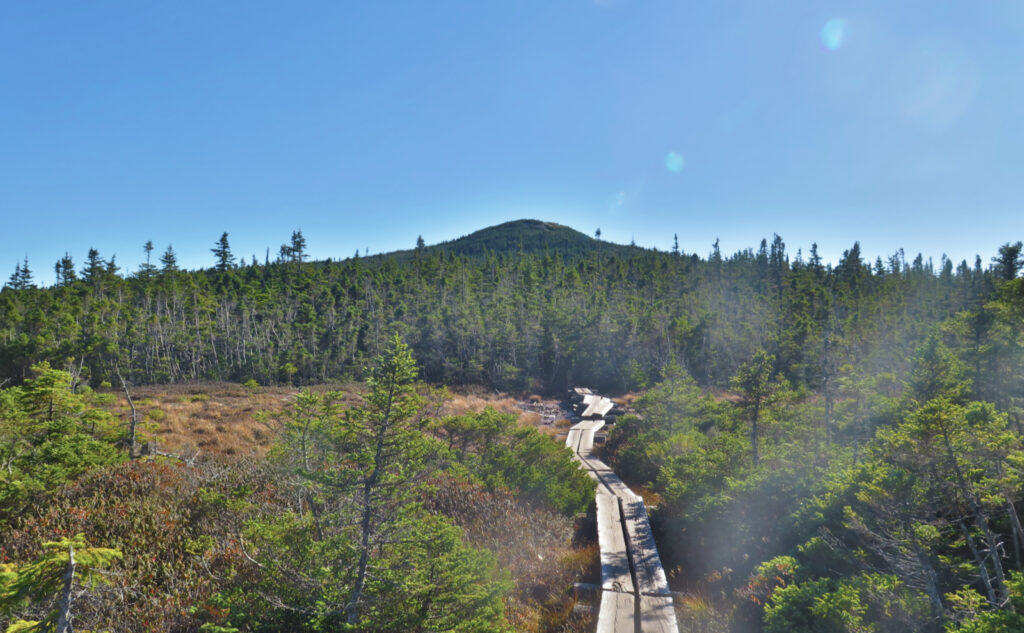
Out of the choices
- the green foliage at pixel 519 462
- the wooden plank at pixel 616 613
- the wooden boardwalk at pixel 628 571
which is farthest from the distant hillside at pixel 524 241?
the wooden plank at pixel 616 613

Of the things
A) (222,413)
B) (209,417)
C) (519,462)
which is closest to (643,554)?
(519,462)

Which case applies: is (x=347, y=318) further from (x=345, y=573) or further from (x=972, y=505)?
(x=972, y=505)

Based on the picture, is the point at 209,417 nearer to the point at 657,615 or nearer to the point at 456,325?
the point at 657,615

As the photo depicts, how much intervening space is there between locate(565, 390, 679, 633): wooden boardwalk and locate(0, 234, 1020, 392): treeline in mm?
29221

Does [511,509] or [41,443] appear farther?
[511,509]

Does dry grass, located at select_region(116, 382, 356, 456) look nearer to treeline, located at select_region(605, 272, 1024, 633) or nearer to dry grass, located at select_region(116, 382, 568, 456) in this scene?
dry grass, located at select_region(116, 382, 568, 456)

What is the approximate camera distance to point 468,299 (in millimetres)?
62844

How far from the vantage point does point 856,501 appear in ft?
28.0

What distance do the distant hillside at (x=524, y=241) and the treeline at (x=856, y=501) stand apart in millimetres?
127707

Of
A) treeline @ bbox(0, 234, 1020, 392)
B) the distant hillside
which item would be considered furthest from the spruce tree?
the distant hillside

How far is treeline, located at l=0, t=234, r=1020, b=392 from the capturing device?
144 feet

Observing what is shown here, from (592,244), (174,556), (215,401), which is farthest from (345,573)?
(592,244)

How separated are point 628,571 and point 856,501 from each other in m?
4.92

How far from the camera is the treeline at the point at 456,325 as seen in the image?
4381cm
